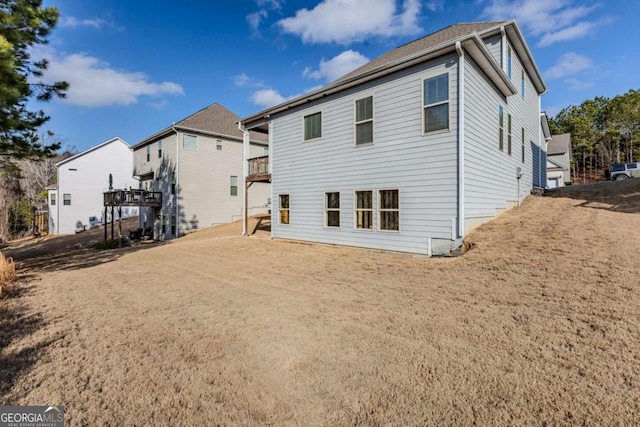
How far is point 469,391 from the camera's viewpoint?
2.85 m

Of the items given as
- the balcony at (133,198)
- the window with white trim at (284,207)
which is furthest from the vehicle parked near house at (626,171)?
the balcony at (133,198)

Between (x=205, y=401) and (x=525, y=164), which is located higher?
(x=525, y=164)

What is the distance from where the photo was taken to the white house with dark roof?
28422 millimetres

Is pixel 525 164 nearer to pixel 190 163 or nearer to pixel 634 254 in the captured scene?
pixel 634 254

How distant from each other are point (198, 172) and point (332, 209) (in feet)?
44.7

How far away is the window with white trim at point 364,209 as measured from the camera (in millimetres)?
10227

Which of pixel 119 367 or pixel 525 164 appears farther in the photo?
pixel 525 164

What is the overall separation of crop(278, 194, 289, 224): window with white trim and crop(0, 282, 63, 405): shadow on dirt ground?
867 cm

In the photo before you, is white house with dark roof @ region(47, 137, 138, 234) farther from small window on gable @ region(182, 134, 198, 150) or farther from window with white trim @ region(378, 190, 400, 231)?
window with white trim @ region(378, 190, 400, 231)

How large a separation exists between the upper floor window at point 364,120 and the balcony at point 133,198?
16989 mm

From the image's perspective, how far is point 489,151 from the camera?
9.97m

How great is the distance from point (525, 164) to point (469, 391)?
46.4 ft

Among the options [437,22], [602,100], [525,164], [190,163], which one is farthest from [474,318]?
[602,100]

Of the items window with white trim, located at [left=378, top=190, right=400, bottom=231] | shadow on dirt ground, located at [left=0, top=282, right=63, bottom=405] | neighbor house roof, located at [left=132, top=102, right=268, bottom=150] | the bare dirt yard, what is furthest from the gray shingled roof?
neighbor house roof, located at [left=132, top=102, right=268, bottom=150]
